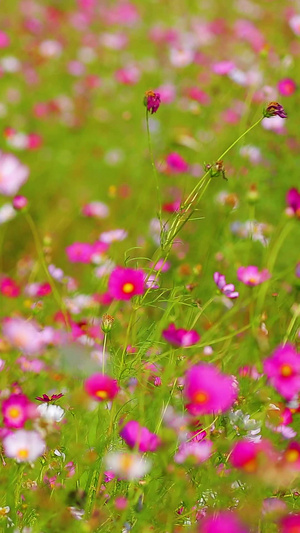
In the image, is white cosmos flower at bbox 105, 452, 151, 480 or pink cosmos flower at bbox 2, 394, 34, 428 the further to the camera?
pink cosmos flower at bbox 2, 394, 34, 428

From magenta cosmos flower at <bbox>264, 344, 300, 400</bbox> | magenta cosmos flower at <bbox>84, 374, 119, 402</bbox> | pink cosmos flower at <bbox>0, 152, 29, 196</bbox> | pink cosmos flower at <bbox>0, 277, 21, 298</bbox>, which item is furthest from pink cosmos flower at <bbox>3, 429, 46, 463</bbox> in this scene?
pink cosmos flower at <bbox>0, 152, 29, 196</bbox>

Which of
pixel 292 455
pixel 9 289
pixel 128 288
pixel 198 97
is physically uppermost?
pixel 198 97

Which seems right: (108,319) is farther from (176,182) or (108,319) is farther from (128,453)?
(176,182)

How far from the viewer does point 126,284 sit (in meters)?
1.14

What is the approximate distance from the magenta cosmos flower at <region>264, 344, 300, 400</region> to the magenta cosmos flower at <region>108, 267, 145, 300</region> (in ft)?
0.83

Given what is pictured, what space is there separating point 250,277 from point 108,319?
1.29ft

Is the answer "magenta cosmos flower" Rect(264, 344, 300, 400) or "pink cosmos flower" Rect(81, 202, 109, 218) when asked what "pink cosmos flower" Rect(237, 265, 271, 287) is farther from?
"pink cosmos flower" Rect(81, 202, 109, 218)

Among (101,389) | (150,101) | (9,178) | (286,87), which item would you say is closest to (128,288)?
(101,389)

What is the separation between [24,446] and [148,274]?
1.04 feet

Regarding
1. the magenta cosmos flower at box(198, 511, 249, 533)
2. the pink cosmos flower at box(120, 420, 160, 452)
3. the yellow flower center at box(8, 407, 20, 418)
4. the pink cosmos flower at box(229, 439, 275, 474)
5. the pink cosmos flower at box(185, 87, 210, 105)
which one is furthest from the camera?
the pink cosmos flower at box(185, 87, 210, 105)

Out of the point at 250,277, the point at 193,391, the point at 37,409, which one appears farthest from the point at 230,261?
the point at 193,391

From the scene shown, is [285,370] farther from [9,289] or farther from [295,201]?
[9,289]

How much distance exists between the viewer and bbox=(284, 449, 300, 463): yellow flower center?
0.97m

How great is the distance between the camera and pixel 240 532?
27.2 inches
